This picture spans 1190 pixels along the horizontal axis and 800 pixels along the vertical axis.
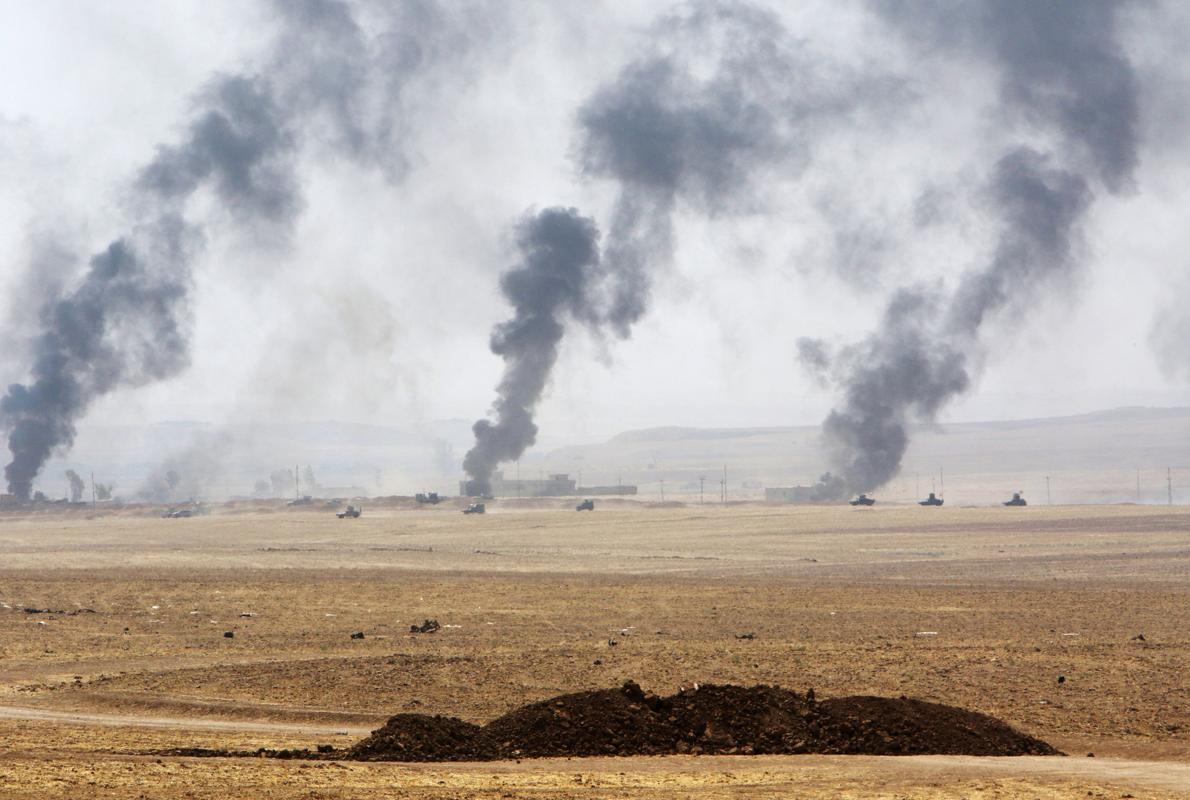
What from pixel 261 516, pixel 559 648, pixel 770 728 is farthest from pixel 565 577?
pixel 261 516

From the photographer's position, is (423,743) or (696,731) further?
(696,731)

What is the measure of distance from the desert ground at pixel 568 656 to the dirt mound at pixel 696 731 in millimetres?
478

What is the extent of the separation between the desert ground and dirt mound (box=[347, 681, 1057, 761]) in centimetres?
48

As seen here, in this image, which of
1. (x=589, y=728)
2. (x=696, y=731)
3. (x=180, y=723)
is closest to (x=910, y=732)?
(x=696, y=731)

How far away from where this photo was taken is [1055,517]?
10331 cm

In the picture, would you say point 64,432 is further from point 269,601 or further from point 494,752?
point 494,752

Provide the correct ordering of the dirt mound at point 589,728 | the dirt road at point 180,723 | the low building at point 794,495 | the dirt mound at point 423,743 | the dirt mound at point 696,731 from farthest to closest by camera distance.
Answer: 1. the low building at point 794,495
2. the dirt road at point 180,723
3. the dirt mound at point 589,728
4. the dirt mound at point 696,731
5. the dirt mound at point 423,743

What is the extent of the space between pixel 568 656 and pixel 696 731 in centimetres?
946

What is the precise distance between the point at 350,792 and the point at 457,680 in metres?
9.96

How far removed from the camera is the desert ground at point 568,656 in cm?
1540

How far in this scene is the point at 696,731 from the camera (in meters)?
17.6

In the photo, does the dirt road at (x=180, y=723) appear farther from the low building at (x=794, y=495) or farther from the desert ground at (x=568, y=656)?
the low building at (x=794, y=495)

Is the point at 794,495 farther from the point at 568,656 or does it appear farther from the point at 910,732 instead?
the point at 910,732

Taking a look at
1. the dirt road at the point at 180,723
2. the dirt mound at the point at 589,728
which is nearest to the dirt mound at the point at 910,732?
the dirt mound at the point at 589,728
